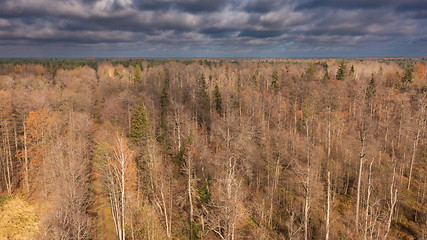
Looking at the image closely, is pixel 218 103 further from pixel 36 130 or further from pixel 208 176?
pixel 36 130

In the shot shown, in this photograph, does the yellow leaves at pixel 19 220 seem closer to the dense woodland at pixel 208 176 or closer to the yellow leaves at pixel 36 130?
the dense woodland at pixel 208 176

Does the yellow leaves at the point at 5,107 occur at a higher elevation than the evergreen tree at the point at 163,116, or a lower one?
higher

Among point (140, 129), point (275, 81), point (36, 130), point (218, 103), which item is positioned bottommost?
point (140, 129)

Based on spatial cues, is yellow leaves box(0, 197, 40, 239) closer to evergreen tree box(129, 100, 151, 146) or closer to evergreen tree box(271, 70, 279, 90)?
evergreen tree box(129, 100, 151, 146)

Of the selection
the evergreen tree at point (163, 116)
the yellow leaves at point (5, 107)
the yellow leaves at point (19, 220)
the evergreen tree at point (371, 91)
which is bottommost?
the yellow leaves at point (19, 220)

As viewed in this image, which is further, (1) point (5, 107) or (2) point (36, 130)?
(1) point (5, 107)

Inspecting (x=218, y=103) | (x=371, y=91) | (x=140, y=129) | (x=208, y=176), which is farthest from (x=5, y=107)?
(x=371, y=91)

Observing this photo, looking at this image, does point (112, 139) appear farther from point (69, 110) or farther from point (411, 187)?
point (411, 187)

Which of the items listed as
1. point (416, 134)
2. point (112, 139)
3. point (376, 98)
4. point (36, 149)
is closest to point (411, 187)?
point (416, 134)

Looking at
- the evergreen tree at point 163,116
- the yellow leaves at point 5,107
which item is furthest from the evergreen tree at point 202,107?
the yellow leaves at point 5,107

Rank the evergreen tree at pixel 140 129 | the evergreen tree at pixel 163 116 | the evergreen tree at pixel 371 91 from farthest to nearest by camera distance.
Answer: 1. the evergreen tree at pixel 371 91
2. the evergreen tree at pixel 163 116
3. the evergreen tree at pixel 140 129

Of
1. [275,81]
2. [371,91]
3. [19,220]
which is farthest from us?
[275,81]
